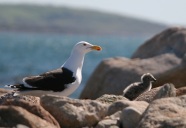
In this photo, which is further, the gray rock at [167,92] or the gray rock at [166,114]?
the gray rock at [167,92]

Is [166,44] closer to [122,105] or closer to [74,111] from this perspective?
[122,105]

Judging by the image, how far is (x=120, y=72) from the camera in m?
19.1

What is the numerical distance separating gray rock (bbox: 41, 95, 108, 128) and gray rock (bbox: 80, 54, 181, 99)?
23.3 feet

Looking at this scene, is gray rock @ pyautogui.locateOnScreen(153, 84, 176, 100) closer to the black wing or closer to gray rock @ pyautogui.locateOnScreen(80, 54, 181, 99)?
the black wing

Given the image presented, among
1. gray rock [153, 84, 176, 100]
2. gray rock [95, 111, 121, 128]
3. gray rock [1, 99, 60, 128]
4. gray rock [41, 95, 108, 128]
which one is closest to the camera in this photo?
gray rock [1, 99, 60, 128]

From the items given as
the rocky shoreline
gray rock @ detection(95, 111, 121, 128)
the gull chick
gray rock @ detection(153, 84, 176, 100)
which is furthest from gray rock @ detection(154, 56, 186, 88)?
gray rock @ detection(95, 111, 121, 128)

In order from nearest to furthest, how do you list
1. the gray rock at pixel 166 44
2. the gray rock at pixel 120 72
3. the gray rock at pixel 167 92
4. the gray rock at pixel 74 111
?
the gray rock at pixel 74 111
the gray rock at pixel 167 92
the gray rock at pixel 120 72
the gray rock at pixel 166 44

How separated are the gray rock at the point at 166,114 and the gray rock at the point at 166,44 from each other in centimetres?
879

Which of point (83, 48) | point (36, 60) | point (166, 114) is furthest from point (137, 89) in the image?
point (36, 60)

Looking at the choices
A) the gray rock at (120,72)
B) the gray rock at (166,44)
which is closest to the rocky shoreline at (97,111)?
the gray rock at (120,72)

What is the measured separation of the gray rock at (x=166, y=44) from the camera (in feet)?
66.2

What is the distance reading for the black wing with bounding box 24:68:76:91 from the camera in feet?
45.0

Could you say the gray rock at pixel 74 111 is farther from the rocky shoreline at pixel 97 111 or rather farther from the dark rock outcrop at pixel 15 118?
the dark rock outcrop at pixel 15 118

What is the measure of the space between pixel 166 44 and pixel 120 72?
218 centimetres
